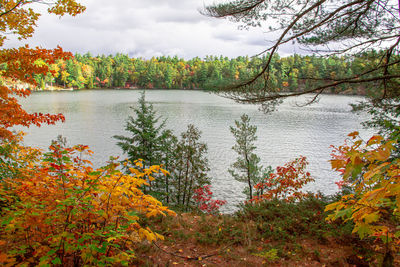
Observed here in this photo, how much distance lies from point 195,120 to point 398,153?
81.8 ft

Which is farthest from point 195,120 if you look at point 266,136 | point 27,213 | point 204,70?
point 204,70

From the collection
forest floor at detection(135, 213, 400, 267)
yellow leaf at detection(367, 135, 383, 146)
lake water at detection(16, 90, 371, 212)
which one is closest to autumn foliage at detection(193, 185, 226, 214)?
lake water at detection(16, 90, 371, 212)

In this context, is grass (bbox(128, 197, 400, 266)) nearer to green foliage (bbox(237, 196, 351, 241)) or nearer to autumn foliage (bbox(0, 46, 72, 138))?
green foliage (bbox(237, 196, 351, 241))

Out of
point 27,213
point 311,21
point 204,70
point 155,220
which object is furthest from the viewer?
point 204,70

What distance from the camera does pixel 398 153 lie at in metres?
6.62

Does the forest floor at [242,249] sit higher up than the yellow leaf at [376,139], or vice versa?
the yellow leaf at [376,139]

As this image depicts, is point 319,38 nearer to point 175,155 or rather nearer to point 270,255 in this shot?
point 270,255

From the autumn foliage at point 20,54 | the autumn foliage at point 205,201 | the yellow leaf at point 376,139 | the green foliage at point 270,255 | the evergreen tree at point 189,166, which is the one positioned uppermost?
the autumn foliage at point 20,54

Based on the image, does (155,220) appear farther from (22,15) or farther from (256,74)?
(22,15)

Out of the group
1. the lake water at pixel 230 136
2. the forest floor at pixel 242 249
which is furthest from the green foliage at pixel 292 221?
the lake water at pixel 230 136

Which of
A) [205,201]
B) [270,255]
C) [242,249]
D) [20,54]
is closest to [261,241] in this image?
[242,249]

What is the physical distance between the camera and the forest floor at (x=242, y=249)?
11.9ft

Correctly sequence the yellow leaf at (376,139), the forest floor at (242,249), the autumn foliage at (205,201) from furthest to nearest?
the autumn foliage at (205,201) → the forest floor at (242,249) → the yellow leaf at (376,139)

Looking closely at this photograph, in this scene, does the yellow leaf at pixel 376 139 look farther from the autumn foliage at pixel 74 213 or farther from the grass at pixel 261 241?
the grass at pixel 261 241
